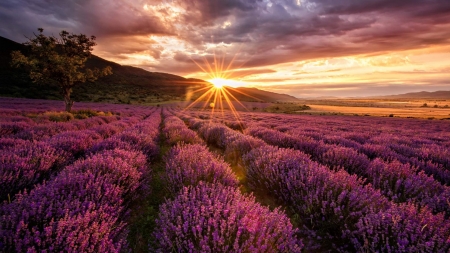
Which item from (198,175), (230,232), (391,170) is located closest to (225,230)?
(230,232)

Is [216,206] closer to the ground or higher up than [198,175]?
higher up

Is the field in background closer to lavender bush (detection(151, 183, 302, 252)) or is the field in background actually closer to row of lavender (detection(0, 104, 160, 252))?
lavender bush (detection(151, 183, 302, 252))

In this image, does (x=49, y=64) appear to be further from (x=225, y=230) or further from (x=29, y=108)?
(x=225, y=230)

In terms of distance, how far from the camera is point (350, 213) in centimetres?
204

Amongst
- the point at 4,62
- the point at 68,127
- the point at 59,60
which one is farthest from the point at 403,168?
the point at 4,62

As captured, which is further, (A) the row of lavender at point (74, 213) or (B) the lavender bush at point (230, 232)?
(B) the lavender bush at point (230, 232)

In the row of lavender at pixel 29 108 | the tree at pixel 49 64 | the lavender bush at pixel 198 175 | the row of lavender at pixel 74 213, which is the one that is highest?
the tree at pixel 49 64

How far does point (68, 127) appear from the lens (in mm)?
7797

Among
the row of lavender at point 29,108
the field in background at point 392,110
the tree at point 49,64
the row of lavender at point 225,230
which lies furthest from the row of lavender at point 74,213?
the field in background at point 392,110

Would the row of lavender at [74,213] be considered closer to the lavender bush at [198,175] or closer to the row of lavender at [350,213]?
the lavender bush at [198,175]

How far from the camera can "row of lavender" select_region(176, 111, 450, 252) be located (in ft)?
5.36

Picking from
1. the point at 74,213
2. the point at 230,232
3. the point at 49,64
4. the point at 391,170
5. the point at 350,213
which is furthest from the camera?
the point at 49,64

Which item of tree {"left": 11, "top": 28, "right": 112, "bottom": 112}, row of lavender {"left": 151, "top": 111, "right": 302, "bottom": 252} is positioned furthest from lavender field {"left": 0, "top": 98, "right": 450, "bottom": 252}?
tree {"left": 11, "top": 28, "right": 112, "bottom": 112}

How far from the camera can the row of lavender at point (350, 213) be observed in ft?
5.36
